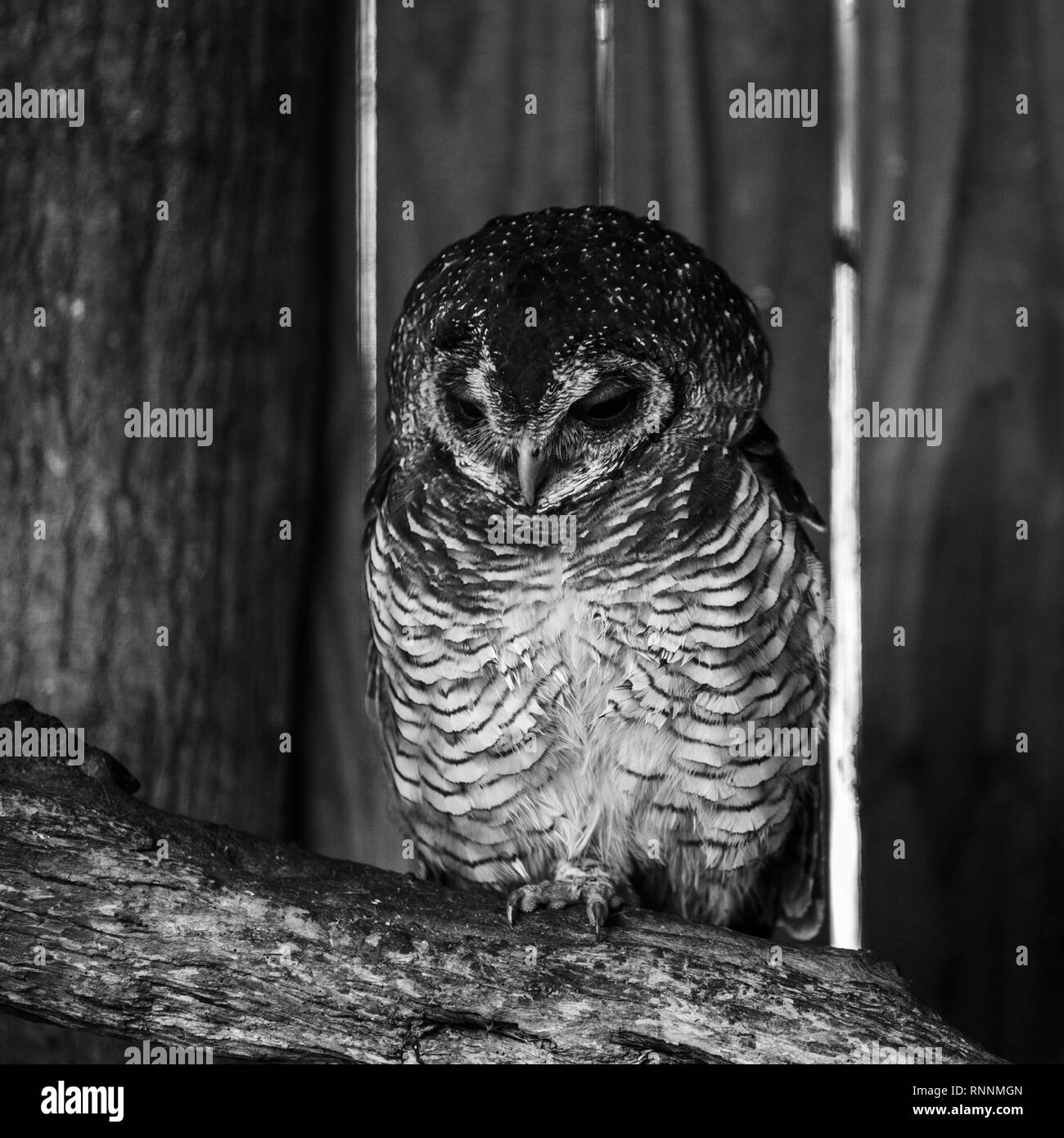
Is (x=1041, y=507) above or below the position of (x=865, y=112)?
below

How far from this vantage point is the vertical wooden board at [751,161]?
231cm

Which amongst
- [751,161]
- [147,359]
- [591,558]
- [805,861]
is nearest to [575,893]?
[591,558]

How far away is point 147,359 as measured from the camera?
2203 mm

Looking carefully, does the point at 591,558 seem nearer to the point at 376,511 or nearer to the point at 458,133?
the point at 376,511

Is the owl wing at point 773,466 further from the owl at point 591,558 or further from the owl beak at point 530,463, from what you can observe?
the owl beak at point 530,463

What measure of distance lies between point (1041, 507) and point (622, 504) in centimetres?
90

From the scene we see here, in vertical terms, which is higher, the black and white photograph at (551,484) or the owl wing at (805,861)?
the black and white photograph at (551,484)

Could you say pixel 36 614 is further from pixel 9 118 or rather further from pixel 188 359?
pixel 9 118

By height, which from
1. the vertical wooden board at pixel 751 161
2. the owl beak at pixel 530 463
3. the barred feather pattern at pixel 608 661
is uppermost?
the vertical wooden board at pixel 751 161

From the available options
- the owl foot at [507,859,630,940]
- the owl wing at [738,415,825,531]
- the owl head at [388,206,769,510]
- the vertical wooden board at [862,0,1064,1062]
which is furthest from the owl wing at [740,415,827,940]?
the owl foot at [507,859,630,940]

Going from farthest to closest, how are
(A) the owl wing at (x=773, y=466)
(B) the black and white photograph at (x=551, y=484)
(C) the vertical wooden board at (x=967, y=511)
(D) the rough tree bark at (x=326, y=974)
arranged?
(C) the vertical wooden board at (x=967, y=511) < (A) the owl wing at (x=773, y=466) < (B) the black and white photograph at (x=551, y=484) < (D) the rough tree bark at (x=326, y=974)

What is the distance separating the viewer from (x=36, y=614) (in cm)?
219

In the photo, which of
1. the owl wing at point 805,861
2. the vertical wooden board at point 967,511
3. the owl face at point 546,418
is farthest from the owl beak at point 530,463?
the vertical wooden board at point 967,511
